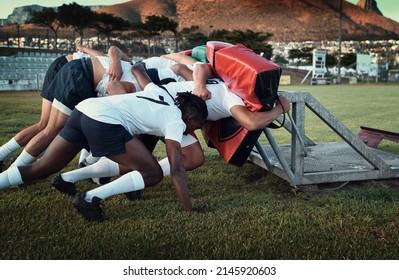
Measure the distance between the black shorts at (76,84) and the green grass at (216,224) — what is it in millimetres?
648

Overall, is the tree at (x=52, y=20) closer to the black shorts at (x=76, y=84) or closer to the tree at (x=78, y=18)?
the tree at (x=78, y=18)

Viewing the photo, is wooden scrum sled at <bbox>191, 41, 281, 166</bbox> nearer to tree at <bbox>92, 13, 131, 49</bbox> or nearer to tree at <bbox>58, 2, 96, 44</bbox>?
tree at <bbox>58, 2, 96, 44</bbox>

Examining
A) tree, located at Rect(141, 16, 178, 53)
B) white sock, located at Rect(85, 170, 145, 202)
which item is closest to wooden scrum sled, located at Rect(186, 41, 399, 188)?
white sock, located at Rect(85, 170, 145, 202)

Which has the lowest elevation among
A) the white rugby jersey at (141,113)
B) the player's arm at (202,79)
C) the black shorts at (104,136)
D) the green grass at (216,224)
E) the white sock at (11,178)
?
the green grass at (216,224)

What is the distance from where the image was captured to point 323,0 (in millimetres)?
3996

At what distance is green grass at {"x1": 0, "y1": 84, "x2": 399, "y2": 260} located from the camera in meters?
2.23

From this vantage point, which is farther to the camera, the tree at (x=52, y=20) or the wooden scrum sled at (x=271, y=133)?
the tree at (x=52, y=20)

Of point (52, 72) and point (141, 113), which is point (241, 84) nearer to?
point (141, 113)

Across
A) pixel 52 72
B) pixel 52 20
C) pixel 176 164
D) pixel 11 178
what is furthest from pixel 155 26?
pixel 176 164

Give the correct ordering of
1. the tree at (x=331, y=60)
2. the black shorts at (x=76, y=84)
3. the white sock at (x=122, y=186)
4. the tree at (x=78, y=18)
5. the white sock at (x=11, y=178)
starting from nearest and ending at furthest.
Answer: the white sock at (x=122, y=186) < the white sock at (x=11, y=178) < the black shorts at (x=76, y=84) < the tree at (x=78, y=18) < the tree at (x=331, y=60)

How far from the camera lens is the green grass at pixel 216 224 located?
2232 mm

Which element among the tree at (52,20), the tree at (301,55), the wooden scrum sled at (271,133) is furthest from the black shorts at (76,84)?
the tree at (301,55)
